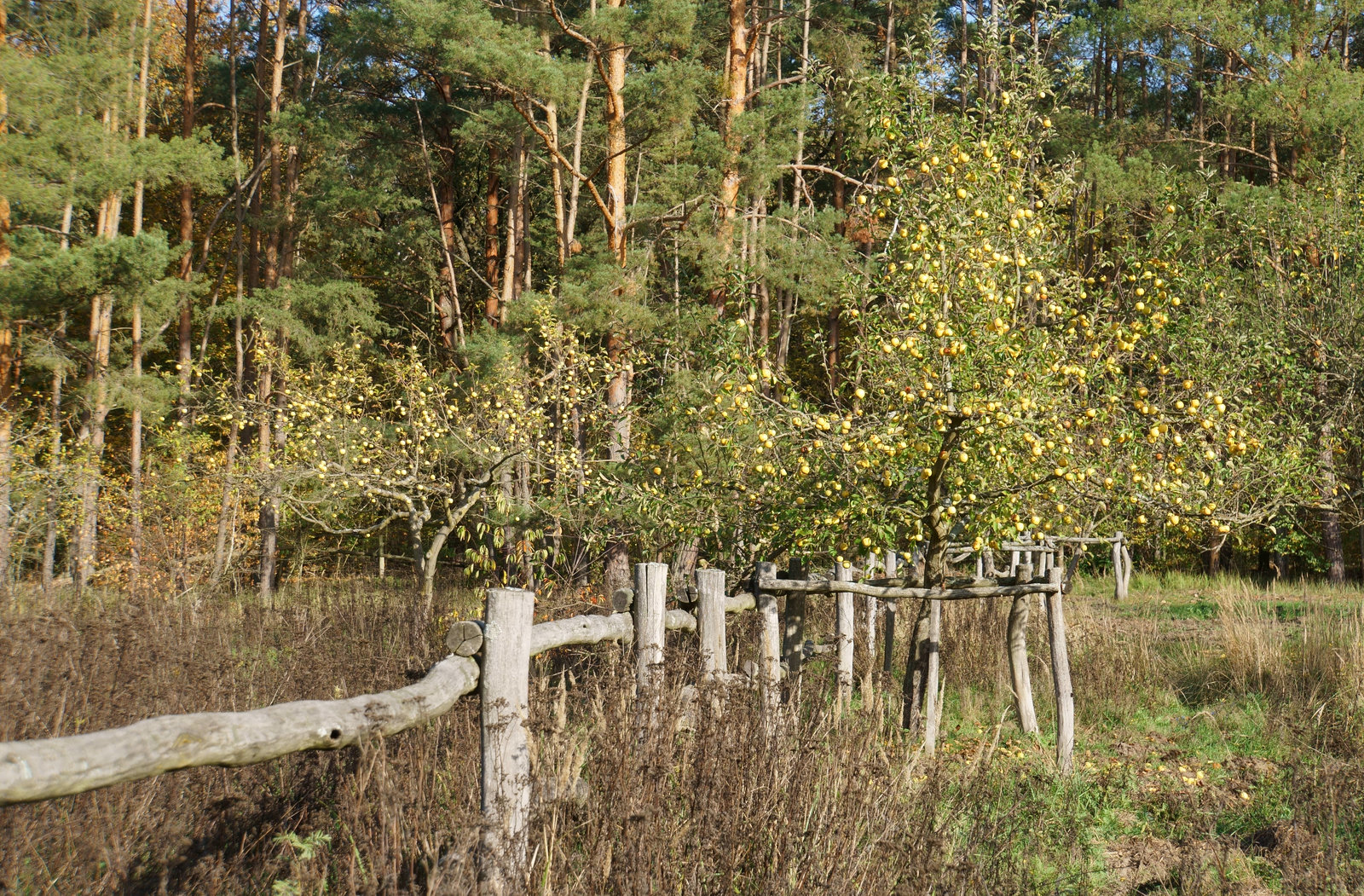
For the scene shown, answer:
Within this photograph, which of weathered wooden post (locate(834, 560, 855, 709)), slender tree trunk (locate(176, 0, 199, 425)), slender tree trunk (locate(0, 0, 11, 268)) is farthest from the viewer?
slender tree trunk (locate(176, 0, 199, 425))

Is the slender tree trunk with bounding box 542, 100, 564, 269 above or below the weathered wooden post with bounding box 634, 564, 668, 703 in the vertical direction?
above

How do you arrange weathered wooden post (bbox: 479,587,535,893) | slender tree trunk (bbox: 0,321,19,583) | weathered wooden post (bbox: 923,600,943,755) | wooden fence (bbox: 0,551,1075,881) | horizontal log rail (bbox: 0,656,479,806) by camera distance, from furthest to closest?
slender tree trunk (bbox: 0,321,19,583) → weathered wooden post (bbox: 923,600,943,755) → weathered wooden post (bbox: 479,587,535,893) → wooden fence (bbox: 0,551,1075,881) → horizontal log rail (bbox: 0,656,479,806)

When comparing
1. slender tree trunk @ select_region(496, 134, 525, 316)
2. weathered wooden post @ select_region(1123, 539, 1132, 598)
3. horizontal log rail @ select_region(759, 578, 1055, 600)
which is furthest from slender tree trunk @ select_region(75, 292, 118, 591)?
weathered wooden post @ select_region(1123, 539, 1132, 598)

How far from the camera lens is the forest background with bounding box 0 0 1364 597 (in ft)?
18.6

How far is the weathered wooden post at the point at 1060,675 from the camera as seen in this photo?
612 cm

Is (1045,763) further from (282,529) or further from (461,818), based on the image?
(282,529)

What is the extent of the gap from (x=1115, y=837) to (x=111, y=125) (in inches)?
784

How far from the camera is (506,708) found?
3.37m

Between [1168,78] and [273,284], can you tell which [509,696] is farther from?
[1168,78]

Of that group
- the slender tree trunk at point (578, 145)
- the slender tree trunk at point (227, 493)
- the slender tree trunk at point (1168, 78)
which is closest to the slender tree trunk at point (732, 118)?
the slender tree trunk at point (578, 145)

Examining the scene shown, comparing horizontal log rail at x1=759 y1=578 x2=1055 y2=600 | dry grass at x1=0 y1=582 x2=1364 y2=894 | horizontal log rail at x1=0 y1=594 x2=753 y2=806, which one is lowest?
dry grass at x1=0 y1=582 x2=1364 y2=894

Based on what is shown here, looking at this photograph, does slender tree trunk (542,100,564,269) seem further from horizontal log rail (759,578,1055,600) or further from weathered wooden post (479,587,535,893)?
weathered wooden post (479,587,535,893)

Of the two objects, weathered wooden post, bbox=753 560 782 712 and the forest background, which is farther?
Answer: the forest background

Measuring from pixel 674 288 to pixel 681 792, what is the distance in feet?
48.4
